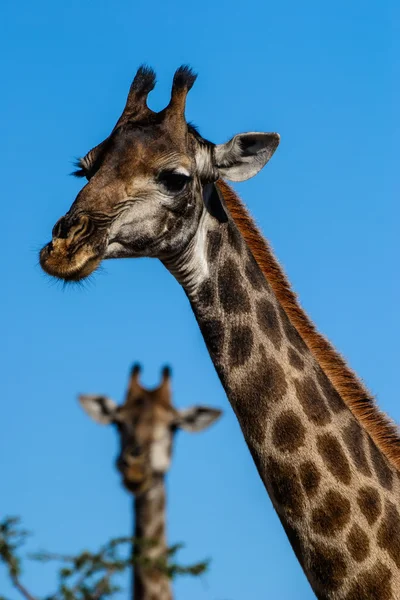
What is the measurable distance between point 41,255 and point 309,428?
2.50 meters

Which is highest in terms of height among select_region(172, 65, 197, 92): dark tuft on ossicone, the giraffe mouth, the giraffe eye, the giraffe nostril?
select_region(172, 65, 197, 92): dark tuft on ossicone

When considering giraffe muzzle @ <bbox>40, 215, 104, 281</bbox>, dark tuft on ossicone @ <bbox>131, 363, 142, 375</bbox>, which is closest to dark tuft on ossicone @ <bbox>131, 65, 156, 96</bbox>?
giraffe muzzle @ <bbox>40, 215, 104, 281</bbox>

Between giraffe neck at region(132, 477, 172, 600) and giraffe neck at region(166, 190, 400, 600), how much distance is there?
4.42 metres

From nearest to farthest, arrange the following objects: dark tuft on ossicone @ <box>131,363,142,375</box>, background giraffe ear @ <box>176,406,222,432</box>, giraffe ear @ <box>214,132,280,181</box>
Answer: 1. background giraffe ear @ <box>176,406,222,432</box>
2. dark tuft on ossicone @ <box>131,363,142,375</box>
3. giraffe ear @ <box>214,132,280,181</box>

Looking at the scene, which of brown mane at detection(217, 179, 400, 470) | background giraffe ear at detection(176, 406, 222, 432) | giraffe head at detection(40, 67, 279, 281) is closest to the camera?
background giraffe ear at detection(176, 406, 222, 432)

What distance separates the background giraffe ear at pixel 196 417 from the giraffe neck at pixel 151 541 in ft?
1.11

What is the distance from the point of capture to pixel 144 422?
18.9 ft

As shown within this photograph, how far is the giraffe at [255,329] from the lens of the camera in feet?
34.0

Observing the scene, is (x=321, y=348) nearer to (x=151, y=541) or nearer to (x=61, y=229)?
(x=61, y=229)

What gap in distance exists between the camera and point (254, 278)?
37.6 ft

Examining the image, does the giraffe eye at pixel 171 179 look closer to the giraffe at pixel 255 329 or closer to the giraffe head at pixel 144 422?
the giraffe at pixel 255 329

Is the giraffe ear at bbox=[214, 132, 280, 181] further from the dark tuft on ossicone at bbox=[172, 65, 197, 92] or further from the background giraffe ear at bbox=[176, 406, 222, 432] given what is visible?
the background giraffe ear at bbox=[176, 406, 222, 432]

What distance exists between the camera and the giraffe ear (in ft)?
38.3

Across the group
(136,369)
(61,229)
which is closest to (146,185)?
(61,229)
